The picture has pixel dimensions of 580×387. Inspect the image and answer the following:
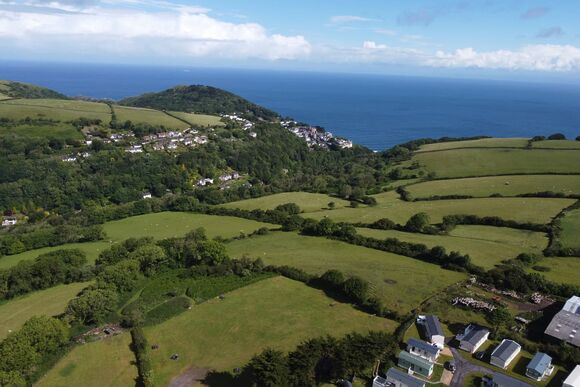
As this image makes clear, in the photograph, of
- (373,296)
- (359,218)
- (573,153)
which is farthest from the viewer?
(573,153)

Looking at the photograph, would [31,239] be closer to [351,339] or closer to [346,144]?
[351,339]

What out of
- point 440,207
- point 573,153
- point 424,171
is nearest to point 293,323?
point 440,207

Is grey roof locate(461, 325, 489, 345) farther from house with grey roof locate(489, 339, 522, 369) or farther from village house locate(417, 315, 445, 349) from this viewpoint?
village house locate(417, 315, 445, 349)

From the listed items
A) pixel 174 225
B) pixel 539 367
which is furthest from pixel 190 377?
pixel 174 225

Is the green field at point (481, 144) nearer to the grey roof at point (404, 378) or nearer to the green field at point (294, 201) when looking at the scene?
the green field at point (294, 201)

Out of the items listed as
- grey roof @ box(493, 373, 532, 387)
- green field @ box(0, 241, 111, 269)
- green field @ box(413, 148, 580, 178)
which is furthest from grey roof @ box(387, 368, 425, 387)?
green field @ box(413, 148, 580, 178)

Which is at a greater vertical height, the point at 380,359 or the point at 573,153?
the point at 573,153

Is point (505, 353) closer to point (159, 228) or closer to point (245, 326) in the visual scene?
point (245, 326)
